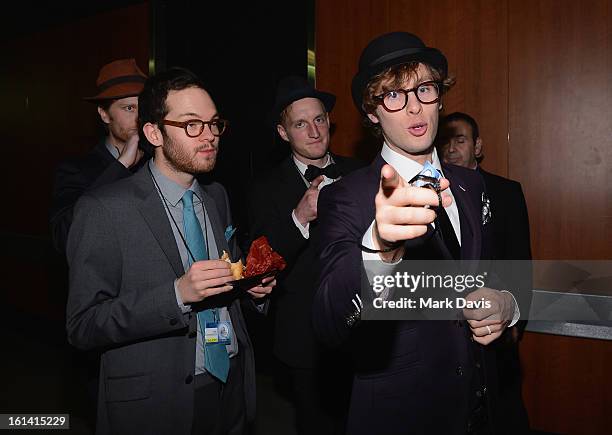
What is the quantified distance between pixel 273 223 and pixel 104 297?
102 centimetres

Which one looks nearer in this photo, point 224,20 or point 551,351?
point 551,351

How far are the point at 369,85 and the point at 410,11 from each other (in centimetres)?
252

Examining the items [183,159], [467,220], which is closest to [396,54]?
[467,220]

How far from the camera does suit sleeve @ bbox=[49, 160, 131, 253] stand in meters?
2.55

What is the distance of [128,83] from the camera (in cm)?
306

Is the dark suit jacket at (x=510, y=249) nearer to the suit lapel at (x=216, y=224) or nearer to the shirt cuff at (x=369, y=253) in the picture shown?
the suit lapel at (x=216, y=224)

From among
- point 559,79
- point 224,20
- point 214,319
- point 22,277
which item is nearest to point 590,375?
point 559,79

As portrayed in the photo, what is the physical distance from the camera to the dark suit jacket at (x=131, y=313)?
1.88 m

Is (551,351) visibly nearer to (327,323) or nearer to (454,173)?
(454,173)

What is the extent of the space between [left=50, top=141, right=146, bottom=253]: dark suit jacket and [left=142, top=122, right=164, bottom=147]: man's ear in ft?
1.44

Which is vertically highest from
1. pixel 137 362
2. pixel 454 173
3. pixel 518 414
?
pixel 454 173

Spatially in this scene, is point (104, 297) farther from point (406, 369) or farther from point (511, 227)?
point (511, 227)

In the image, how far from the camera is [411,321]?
5.51 ft

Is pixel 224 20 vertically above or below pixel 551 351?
above
